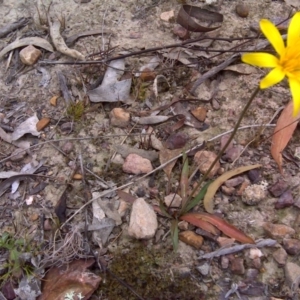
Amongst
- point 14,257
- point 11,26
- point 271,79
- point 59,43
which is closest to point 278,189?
point 271,79

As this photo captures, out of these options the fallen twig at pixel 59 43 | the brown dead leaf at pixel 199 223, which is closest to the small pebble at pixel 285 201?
the brown dead leaf at pixel 199 223

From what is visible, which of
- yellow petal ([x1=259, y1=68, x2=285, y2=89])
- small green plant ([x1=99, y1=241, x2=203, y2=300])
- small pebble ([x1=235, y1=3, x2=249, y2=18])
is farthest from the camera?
small pebble ([x1=235, y1=3, x2=249, y2=18])

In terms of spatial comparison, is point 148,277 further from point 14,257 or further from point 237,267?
point 14,257

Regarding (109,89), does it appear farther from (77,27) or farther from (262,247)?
(262,247)

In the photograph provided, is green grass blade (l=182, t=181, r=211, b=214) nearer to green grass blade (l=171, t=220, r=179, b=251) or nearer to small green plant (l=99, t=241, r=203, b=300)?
green grass blade (l=171, t=220, r=179, b=251)

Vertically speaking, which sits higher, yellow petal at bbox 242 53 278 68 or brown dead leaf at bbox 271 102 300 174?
yellow petal at bbox 242 53 278 68

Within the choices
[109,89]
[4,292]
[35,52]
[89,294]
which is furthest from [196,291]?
[35,52]

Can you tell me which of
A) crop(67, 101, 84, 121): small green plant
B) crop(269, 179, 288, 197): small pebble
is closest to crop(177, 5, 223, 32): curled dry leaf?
crop(67, 101, 84, 121): small green plant

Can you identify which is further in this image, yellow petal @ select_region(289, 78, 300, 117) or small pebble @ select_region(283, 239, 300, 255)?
small pebble @ select_region(283, 239, 300, 255)

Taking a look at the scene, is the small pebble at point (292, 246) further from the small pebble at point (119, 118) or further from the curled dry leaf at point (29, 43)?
the curled dry leaf at point (29, 43)
